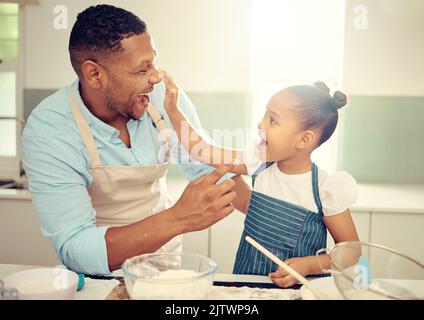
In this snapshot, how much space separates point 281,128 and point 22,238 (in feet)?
4.50

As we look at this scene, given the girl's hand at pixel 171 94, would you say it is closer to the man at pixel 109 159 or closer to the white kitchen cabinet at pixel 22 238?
the man at pixel 109 159

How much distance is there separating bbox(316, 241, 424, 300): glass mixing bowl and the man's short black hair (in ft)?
2.03

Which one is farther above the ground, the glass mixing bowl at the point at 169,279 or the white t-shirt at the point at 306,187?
the white t-shirt at the point at 306,187

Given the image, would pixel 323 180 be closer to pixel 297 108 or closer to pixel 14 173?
pixel 297 108

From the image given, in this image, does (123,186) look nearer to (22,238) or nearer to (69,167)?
(69,167)

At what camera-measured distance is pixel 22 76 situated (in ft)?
6.99

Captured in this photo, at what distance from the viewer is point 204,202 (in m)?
0.84

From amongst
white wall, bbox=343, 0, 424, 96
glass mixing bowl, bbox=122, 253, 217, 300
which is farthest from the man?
white wall, bbox=343, 0, 424, 96

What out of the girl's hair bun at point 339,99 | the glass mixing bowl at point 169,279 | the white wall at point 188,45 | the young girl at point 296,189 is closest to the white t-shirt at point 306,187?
the young girl at point 296,189

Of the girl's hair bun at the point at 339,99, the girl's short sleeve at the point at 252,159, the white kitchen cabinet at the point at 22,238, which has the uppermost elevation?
the girl's hair bun at the point at 339,99

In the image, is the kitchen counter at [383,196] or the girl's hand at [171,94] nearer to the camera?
the girl's hand at [171,94]

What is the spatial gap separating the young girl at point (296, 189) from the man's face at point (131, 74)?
0.91 feet

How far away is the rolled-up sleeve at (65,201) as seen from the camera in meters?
0.89

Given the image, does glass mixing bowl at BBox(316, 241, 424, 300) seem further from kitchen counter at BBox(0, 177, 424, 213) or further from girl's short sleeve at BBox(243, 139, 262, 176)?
kitchen counter at BBox(0, 177, 424, 213)
